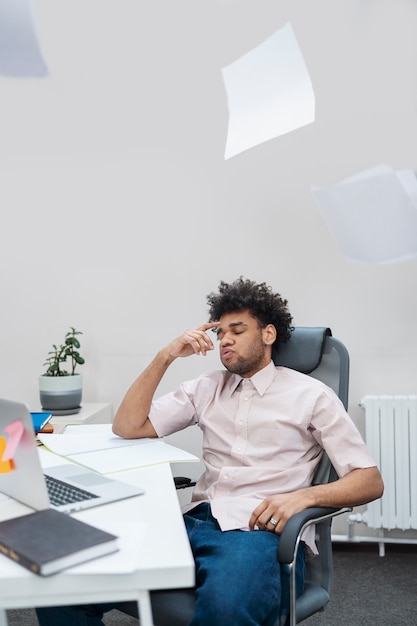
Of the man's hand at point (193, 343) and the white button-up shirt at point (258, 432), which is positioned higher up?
the man's hand at point (193, 343)

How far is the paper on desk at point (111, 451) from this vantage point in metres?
1.68

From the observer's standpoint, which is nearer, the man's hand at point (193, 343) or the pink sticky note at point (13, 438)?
the pink sticky note at point (13, 438)

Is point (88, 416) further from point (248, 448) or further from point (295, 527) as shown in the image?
point (295, 527)

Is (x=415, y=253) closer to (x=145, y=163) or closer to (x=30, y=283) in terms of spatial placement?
(x=145, y=163)

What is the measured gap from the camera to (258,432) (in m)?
1.91

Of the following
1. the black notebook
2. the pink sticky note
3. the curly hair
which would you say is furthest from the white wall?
the black notebook

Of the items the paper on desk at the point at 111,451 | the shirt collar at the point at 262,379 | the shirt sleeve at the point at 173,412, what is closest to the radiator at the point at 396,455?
the shirt collar at the point at 262,379

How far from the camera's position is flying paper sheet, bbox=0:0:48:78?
9.91 feet

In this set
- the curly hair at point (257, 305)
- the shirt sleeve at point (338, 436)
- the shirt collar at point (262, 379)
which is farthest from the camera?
the curly hair at point (257, 305)

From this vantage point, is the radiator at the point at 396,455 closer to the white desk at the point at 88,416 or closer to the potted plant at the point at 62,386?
the white desk at the point at 88,416

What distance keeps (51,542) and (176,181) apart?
86.1 inches

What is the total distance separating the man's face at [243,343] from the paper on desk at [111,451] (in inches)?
12.7

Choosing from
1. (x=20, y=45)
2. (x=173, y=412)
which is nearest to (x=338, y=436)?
(x=173, y=412)

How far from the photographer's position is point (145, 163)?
3012 mm
